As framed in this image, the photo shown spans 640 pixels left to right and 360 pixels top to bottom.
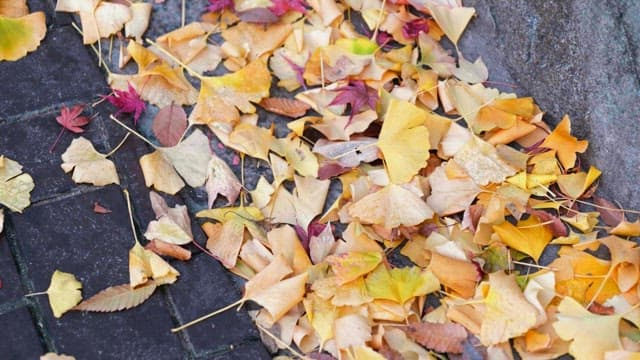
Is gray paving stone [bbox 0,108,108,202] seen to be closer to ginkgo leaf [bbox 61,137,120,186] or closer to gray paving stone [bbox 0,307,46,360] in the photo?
ginkgo leaf [bbox 61,137,120,186]

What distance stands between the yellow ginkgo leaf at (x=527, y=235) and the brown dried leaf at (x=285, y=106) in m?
0.55

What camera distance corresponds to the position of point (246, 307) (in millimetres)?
1880

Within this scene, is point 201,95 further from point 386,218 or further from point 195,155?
point 386,218

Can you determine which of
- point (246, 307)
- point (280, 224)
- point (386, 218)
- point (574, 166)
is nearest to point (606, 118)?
point (574, 166)

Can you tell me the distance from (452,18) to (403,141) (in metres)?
0.48

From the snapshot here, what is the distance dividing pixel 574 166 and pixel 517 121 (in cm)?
17

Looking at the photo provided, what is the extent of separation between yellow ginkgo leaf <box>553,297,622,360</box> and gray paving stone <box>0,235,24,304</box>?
107 cm

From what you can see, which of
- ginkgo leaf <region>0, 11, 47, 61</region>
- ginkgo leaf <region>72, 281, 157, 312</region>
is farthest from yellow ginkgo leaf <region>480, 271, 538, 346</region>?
ginkgo leaf <region>0, 11, 47, 61</region>

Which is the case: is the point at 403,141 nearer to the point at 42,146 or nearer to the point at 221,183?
the point at 221,183

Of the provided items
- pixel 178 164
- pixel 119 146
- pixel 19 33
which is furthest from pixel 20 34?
pixel 178 164

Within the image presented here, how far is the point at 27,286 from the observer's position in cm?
185

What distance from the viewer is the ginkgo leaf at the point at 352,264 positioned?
1.84 metres

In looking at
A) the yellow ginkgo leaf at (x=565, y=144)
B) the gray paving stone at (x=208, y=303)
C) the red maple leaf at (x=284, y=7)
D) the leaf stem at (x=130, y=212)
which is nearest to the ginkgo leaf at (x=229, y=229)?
the gray paving stone at (x=208, y=303)

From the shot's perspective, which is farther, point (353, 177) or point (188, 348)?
point (353, 177)
